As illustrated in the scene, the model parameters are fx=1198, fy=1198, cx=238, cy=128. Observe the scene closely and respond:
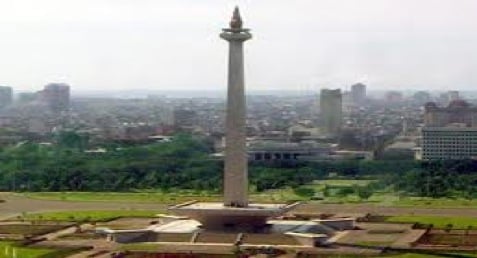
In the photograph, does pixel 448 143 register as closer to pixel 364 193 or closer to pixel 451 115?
pixel 451 115

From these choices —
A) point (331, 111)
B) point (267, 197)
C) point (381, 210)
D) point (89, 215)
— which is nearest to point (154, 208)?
point (89, 215)

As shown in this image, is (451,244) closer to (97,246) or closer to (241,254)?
(241,254)

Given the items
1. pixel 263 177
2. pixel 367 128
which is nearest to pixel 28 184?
pixel 263 177

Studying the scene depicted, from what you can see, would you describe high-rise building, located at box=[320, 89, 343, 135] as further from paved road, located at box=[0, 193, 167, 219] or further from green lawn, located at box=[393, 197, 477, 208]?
paved road, located at box=[0, 193, 167, 219]

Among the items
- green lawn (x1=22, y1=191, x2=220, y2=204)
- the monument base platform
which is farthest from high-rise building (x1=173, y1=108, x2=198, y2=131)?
the monument base platform

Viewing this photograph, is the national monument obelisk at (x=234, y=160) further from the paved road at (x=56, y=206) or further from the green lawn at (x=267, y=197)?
the green lawn at (x=267, y=197)

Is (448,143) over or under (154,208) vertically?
over
